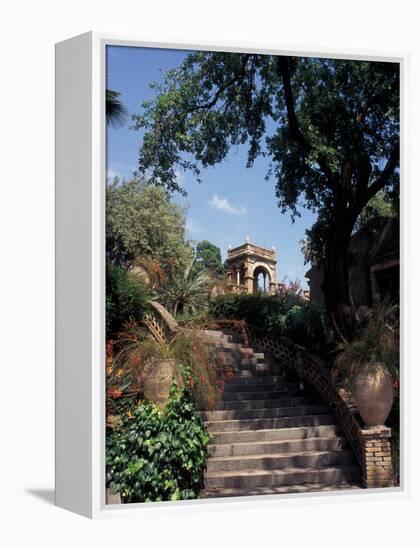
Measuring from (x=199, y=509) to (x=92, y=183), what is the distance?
344cm

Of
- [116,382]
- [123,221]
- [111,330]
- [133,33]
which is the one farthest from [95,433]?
[133,33]

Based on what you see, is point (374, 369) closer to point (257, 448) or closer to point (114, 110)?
point (257, 448)

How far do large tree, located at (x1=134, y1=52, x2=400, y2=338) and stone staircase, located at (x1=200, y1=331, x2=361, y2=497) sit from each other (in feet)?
3.95

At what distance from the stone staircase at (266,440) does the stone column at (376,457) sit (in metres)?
0.20

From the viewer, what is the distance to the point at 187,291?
1042cm

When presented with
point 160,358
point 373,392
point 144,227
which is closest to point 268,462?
point 373,392

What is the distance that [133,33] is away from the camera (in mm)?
9062

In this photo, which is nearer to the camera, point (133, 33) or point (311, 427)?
point (133, 33)

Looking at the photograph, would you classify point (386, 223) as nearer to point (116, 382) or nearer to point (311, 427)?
point (311, 427)

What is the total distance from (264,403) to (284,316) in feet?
4.38

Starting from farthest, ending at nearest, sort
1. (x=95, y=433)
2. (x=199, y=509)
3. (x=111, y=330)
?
(x=111, y=330) < (x=199, y=509) < (x=95, y=433)

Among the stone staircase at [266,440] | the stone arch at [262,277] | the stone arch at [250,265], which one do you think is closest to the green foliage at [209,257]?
the stone arch at [250,265]

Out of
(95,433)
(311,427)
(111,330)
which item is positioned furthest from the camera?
(311,427)

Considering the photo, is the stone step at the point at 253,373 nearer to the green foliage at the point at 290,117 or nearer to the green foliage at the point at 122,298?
the green foliage at the point at 122,298
